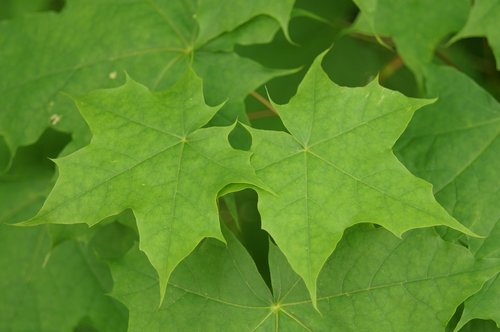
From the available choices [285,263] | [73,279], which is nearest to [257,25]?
[285,263]

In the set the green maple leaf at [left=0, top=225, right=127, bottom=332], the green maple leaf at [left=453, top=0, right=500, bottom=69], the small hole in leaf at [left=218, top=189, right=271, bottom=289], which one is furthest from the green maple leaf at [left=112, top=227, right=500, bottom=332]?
the green maple leaf at [left=453, top=0, right=500, bottom=69]

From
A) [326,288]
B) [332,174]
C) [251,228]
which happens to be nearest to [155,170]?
[332,174]

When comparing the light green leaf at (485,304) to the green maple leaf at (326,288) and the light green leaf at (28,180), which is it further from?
the light green leaf at (28,180)

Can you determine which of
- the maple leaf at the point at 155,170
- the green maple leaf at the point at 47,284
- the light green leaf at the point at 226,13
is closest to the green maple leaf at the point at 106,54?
the light green leaf at the point at 226,13

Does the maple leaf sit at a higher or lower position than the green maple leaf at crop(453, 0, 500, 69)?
lower

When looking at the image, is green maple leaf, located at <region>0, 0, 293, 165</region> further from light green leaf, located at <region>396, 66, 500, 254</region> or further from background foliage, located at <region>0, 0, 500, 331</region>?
light green leaf, located at <region>396, 66, 500, 254</region>

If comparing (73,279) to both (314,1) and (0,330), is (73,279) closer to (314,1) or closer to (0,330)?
(0,330)
